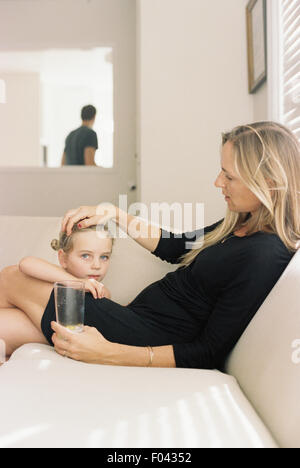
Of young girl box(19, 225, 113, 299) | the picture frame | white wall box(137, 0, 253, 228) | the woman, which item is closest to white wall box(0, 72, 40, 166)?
white wall box(137, 0, 253, 228)

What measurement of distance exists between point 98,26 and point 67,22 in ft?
1.00

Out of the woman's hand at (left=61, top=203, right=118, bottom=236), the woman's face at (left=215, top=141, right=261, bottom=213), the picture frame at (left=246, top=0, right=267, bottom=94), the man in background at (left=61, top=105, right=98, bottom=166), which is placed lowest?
the woman's hand at (left=61, top=203, right=118, bottom=236)

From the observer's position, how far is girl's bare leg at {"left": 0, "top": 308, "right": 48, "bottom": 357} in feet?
5.14

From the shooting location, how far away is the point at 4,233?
7.18 feet

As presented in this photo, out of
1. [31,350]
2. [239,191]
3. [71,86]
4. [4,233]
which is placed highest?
[71,86]

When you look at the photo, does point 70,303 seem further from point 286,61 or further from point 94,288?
point 286,61

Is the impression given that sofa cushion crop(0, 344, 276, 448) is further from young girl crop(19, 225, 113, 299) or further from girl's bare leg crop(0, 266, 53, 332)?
young girl crop(19, 225, 113, 299)

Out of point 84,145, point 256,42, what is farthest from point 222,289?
point 84,145

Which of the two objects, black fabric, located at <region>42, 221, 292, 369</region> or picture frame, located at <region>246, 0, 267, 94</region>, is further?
picture frame, located at <region>246, 0, 267, 94</region>

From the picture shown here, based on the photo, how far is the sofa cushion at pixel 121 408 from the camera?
0.85 m

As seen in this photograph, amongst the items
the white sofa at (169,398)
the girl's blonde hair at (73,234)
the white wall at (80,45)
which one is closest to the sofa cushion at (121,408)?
the white sofa at (169,398)

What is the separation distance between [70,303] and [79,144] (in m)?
3.67

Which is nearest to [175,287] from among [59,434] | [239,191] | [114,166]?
[239,191]
